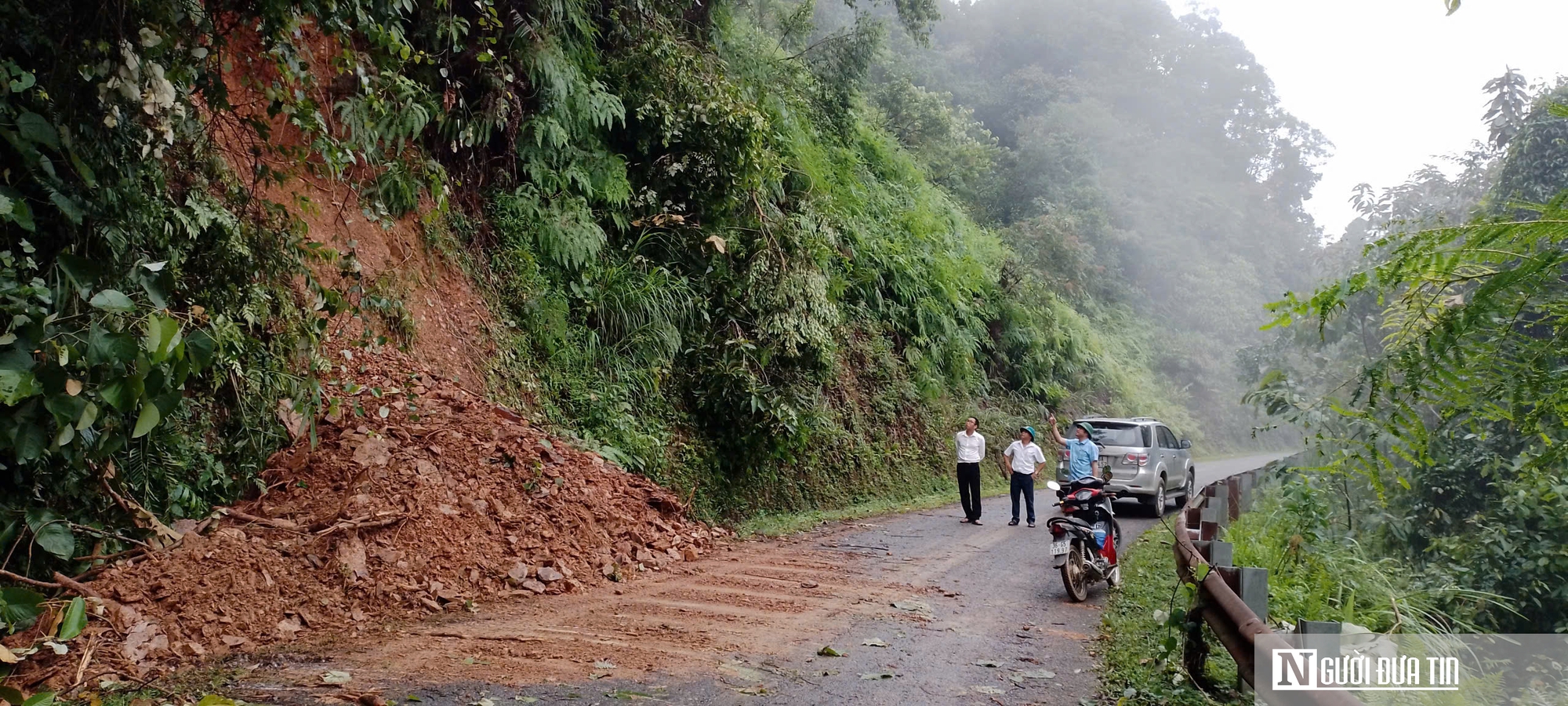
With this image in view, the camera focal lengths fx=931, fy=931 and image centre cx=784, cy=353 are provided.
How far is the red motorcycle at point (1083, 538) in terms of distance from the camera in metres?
8.73

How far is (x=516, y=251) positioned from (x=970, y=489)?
735 cm

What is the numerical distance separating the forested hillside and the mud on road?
1.80 meters

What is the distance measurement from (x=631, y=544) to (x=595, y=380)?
294 centimetres

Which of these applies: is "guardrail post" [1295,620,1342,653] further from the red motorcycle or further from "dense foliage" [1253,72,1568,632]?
the red motorcycle

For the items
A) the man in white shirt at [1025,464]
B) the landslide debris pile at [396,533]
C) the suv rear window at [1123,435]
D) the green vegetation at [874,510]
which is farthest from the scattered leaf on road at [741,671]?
the suv rear window at [1123,435]

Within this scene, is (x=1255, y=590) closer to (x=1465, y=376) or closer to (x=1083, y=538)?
(x=1465, y=376)

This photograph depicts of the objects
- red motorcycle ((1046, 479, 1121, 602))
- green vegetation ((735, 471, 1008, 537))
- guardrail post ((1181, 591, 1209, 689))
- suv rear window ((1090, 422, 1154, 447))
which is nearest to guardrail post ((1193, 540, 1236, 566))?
guardrail post ((1181, 591, 1209, 689))

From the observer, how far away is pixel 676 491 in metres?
11.6

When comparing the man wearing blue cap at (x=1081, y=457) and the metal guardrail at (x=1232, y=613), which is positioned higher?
the man wearing blue cap at (x=1081, y=457)

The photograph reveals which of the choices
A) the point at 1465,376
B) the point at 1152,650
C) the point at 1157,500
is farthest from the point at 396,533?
the point at 1157,500

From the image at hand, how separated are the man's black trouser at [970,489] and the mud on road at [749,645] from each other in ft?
11.9

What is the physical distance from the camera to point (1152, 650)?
22.0 ft

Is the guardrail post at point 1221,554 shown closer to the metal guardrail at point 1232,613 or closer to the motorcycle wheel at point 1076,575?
the metal guardrail at point 1232,613

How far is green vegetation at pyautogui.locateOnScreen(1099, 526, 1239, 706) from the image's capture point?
5590mm
